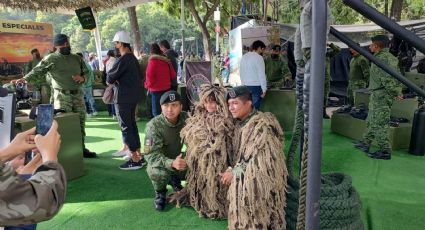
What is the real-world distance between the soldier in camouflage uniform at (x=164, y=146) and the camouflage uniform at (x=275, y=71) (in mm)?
4144

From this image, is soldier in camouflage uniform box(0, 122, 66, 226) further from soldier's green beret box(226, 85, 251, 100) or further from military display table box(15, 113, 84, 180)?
military display table box(15, 113, 84, 180)

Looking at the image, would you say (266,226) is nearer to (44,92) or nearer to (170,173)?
(170,173)

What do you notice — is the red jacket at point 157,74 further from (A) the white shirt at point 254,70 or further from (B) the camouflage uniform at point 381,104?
(B) the camouflage uniform at point 381,104

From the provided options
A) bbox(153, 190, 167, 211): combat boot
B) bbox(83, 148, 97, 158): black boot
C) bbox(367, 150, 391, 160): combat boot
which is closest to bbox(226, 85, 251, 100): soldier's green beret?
bbox(153, 190, 167, 211): combat boot

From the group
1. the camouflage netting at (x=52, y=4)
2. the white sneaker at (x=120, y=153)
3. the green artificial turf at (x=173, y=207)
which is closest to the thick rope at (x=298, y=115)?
the green artificial turf at (x=173, y=207)

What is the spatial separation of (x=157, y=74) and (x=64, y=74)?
136 centimetres

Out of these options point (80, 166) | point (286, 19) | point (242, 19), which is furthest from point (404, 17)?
point (80, 166)

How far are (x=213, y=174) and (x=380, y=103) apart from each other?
10.3ft

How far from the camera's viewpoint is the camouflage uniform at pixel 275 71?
7457 millimetres

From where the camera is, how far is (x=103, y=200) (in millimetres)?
3752

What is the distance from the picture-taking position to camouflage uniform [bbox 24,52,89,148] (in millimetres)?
4797

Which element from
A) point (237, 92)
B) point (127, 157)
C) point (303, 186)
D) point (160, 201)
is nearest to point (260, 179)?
point (237, 92)

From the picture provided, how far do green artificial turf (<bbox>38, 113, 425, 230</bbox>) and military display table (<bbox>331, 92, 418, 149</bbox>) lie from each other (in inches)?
9.7

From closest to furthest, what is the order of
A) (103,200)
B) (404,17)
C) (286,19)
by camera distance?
1. (103,200)
2. (286,19)
3. (404,17)
